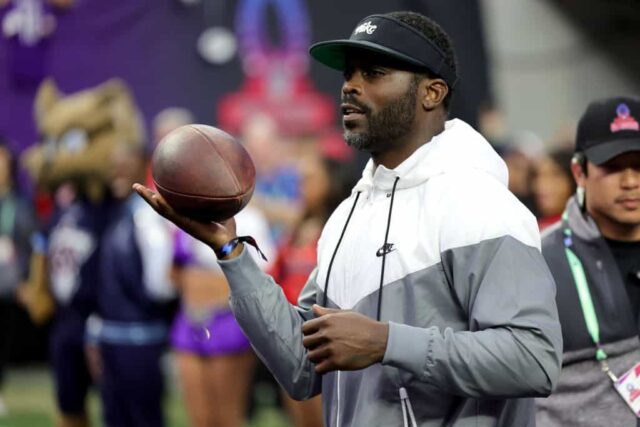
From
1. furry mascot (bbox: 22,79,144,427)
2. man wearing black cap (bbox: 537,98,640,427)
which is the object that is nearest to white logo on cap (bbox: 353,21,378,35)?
man wearing black cap (bbox: 537,98,640,427)

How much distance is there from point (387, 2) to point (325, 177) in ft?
21.9

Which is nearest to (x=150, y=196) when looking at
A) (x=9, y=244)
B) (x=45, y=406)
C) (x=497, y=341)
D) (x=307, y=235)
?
(x=497, y=341)

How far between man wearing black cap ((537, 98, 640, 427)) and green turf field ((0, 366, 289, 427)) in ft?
22.6

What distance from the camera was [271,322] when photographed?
3578 mm

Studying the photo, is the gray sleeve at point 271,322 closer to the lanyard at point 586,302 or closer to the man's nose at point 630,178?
the lanyard at point 586,302

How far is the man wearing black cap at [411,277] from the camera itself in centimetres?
321

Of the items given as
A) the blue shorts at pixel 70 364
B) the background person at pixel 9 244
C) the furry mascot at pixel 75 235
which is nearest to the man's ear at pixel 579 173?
the furry mascot at pixel 75 235

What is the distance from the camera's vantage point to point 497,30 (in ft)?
51.6

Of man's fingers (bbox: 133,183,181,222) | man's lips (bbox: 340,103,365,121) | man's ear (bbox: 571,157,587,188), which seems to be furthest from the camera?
man's ear (bbox: 571,157,587,188)

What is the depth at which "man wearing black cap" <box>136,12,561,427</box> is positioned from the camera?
126 inches

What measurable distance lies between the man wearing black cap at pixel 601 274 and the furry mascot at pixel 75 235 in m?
5.18

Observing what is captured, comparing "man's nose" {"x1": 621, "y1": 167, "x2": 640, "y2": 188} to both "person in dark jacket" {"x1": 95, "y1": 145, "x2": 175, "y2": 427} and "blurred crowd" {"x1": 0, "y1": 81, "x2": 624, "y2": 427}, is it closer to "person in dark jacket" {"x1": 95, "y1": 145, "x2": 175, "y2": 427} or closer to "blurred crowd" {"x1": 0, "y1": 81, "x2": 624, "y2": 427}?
"blurred crowd" {"x1": 0, "y1": 81, "x2": 624, "y2": 427}

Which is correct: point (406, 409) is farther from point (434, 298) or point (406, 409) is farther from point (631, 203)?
point (631, 203)

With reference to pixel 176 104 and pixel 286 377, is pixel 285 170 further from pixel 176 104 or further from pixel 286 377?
pixel 286 377
